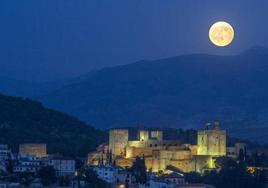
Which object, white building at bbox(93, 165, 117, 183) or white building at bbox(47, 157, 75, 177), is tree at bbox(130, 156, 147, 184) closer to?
white building at bbox(93, 165, 117, 183)

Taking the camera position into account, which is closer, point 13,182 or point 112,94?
point 13,182

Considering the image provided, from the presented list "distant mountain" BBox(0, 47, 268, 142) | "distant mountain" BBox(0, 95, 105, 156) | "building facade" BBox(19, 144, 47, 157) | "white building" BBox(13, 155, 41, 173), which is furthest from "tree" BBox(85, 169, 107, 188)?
"distant mountain" BBox(0, 47, 268, 142)

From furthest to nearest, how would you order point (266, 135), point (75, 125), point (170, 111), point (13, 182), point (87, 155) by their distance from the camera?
point (170, 111)
point (266, 135)
point (75, 125)
point (87, 155)
point (13, 182)

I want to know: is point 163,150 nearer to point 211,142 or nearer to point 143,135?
point 211,142

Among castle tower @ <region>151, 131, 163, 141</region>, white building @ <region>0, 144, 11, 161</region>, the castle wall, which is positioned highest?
castle tower @ <region>151, 131, 163, 141</region>

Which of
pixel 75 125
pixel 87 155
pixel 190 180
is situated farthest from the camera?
pixel 75 125

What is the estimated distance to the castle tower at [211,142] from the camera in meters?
55.2

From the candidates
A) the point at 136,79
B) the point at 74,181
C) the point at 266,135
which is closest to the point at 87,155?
the point at 74,181

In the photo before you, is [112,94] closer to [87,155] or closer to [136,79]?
[136,79]

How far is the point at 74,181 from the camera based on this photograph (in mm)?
41594

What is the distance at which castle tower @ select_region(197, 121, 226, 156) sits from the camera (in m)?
55.2

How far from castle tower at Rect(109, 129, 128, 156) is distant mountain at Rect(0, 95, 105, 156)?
87cm

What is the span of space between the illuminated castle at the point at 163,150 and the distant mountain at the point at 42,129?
3.62 ft

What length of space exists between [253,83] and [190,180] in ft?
324
